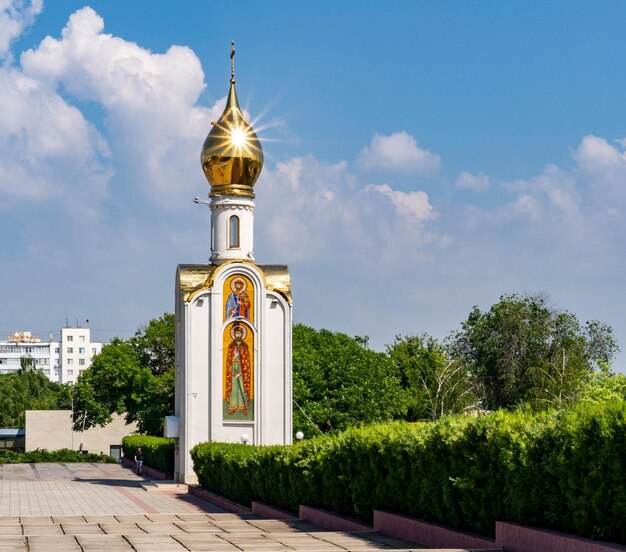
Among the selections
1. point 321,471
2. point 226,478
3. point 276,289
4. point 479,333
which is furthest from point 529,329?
point 321,471

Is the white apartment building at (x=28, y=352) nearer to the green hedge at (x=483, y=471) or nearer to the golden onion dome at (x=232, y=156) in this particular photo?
the golden onion dome at (x=232, y=156)

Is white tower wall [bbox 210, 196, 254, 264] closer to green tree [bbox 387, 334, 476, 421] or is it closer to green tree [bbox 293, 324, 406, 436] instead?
green tree [bbox 293, 324, 406, 436]

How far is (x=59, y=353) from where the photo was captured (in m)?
139

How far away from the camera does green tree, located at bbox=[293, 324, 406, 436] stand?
42781mm

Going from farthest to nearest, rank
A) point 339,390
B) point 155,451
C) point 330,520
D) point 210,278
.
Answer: point 339,390 < point 155,451 < point 210,278 < point 330,520

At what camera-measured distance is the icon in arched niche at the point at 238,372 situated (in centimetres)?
3209

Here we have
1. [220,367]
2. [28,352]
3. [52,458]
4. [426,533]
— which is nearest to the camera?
[426,533]

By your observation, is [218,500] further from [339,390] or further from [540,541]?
[339,390]

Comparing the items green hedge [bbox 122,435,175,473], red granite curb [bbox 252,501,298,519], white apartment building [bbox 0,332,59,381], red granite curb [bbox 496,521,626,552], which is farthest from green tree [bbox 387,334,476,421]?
white apartment building [bbox 0,332,59,381]

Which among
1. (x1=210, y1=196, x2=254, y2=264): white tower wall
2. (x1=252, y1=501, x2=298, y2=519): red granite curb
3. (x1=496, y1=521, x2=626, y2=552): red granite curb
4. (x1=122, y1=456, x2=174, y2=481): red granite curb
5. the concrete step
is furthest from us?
(x1=122, y1=456, x2=174, y2=481): red granite curb

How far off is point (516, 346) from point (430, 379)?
528 cm

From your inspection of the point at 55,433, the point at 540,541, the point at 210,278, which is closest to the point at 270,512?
the point at 540,541

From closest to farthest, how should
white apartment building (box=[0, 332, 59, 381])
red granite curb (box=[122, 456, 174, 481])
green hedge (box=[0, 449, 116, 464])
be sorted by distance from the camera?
red granite curb (box=[122, 456, 174, 481])
green hedge (box=[0, 449, 116, 464])
white apartment building (box=[0, 332, 59, 381])

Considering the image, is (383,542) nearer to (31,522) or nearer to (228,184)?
(31,522)
